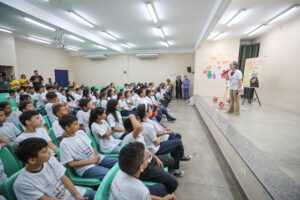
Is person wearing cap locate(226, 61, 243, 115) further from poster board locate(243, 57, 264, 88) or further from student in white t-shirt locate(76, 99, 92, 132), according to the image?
student in white t-shirt locate(76, 99, 92, 132)

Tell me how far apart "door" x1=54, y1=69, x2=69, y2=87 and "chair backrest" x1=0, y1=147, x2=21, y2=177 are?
10.1 m

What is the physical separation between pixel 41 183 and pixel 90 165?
436mm

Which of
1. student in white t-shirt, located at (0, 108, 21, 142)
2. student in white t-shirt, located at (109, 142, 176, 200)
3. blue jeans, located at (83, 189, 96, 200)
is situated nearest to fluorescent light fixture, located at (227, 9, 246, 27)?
student in white t-shirt, located at (109, 142, 176, 200)

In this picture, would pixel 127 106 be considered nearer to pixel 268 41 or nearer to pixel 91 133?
pixel 91 133

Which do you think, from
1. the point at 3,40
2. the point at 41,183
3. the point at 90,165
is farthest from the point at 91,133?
the point at 3,40

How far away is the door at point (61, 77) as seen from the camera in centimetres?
986

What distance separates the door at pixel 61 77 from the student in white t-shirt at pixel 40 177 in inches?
417

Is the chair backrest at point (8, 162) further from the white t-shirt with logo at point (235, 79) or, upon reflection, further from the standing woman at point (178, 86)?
the standing woman at point (178, 86)

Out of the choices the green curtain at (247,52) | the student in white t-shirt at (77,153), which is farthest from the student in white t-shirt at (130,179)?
the green curtain at (247,52)

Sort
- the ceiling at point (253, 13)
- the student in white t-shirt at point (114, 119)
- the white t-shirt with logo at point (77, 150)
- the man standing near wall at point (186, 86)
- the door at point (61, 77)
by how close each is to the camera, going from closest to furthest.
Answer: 1. the white t-shirt with logo at point (77, 150)
2. the student in white t-shirt at point (114, 119)
3. the ceiling at point (253, 13)
4. the man standing near wall at point (186, 86)
5. the door at point (61, 77)

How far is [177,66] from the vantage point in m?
9.61

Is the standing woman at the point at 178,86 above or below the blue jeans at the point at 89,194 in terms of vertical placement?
above

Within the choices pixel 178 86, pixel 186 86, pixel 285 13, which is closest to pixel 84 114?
pixel 285 13

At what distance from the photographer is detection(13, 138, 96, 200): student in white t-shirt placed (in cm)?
93
